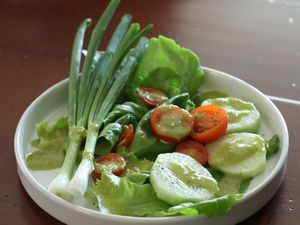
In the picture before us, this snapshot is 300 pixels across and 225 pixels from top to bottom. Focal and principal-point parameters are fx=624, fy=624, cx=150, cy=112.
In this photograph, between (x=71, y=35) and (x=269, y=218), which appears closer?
(x=269, y=218)

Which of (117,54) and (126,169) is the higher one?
(117,54)

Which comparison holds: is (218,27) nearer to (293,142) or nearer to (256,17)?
(256,17)

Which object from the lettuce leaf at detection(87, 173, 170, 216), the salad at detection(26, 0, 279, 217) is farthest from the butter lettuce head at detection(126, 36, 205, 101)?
the lettuce leaf at detection(87, 173, 170, 216)

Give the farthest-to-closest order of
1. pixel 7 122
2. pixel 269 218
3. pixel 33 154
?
pixel 7 122 → pixel 33 154 → pixel 269 218

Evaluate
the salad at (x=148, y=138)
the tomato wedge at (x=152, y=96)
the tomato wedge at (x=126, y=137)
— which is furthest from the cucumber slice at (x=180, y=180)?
the tomato wedge at (x=152, y=96)

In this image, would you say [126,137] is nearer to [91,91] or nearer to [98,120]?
[98,120]

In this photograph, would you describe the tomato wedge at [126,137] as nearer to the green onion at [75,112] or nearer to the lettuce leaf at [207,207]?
the green onion at [75,112]

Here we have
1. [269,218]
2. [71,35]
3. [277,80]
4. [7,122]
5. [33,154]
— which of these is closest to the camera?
[269,218]

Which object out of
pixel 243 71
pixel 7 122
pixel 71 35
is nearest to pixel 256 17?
pixel 243 71
